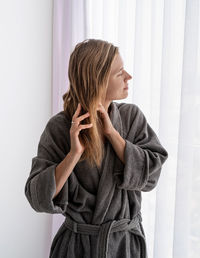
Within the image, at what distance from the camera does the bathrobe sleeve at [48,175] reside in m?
1.00

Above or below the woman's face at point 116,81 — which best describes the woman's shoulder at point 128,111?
below

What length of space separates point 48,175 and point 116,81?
363 mm

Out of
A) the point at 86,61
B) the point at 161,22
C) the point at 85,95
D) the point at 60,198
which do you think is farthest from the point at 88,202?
the point at 161,22

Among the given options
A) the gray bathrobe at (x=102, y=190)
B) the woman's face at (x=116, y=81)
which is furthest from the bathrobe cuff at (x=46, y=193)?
the woman's face at (x=116, y=81)

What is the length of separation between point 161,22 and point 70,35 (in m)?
0.55

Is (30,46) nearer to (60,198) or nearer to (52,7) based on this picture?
(52,7)

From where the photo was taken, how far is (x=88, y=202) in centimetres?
107

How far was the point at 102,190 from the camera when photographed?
1058 mm
